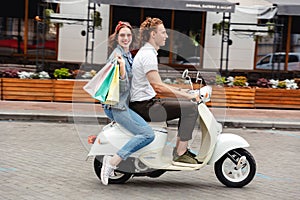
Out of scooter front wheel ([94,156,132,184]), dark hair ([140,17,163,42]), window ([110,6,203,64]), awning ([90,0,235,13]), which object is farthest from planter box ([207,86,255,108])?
dark hair ([140,17,163,42])

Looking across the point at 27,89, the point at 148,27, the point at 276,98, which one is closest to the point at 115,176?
the point at 148,27

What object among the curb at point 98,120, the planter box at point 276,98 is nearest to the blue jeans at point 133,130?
the curb at point 98,120

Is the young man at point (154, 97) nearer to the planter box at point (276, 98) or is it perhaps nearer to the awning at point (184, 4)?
the awning at point (184, 4)

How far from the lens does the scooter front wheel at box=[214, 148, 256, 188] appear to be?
7609mm

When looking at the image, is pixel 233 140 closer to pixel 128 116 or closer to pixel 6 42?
pixel 128 116

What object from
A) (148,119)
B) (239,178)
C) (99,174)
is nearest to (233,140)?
(239,178)

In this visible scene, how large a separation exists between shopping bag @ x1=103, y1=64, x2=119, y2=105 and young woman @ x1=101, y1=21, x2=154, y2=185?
0.10 metres

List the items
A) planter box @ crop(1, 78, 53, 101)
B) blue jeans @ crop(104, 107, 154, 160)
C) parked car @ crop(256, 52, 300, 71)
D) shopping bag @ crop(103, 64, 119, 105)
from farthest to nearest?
parked car @ crop(256, 52, 300, 71) < planter box @ crop(1, 78, 53, 101) < blue jeans @ crop(104, 107, 154, 160) < shopping bag @ crop(103, 64, 119, 105)

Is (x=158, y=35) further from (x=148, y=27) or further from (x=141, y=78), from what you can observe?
(x=141, y=78)

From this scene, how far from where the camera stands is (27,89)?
52.4ft

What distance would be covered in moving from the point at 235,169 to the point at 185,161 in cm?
59

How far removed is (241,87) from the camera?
17016 mm

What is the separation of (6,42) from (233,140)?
1309cm

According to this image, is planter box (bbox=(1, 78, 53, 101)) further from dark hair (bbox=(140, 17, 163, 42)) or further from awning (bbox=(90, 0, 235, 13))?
dark hair (bbox=(140, 17, 163, 42))
